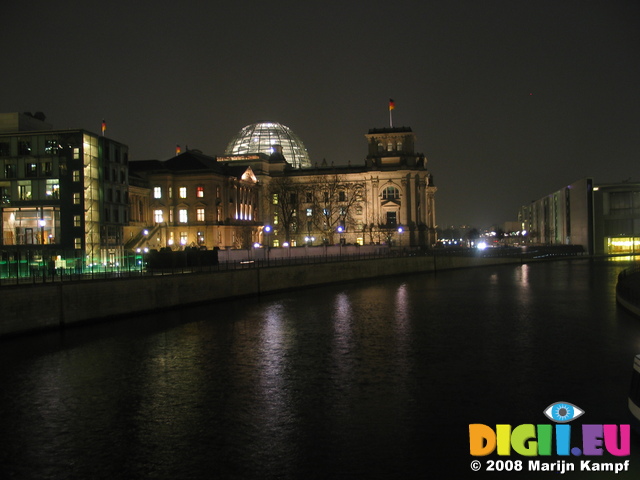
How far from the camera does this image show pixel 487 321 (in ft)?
137

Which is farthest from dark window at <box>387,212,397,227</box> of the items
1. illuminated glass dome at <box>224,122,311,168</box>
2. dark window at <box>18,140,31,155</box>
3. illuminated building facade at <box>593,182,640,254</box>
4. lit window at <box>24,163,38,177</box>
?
dark window at <box>18,140,31,155</box>

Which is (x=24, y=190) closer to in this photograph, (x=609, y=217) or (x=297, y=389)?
(x=297, y=389)

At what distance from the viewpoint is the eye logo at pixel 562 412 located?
20052 mm

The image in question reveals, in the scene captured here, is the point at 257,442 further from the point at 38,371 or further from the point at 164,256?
the point at 164,256

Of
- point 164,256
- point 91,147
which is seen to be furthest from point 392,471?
point 91,147

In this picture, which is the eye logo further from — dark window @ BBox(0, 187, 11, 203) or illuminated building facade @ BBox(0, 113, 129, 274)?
dark window @ BBox(0, 187, 11, 203)

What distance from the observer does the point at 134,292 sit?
4238 cm

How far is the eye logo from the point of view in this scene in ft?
65.8

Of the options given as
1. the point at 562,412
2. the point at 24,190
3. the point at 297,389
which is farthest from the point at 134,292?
the point at 562,412

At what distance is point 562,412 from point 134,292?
29.2m

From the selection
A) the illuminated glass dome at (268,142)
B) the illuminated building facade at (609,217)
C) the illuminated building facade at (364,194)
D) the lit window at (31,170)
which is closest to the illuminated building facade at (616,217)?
the illuminated building facade at (609,217)

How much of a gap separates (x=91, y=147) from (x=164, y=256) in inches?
548

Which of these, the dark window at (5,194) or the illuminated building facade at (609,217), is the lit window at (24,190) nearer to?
the dark window at (5,194)

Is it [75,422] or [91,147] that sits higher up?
[91,147]
